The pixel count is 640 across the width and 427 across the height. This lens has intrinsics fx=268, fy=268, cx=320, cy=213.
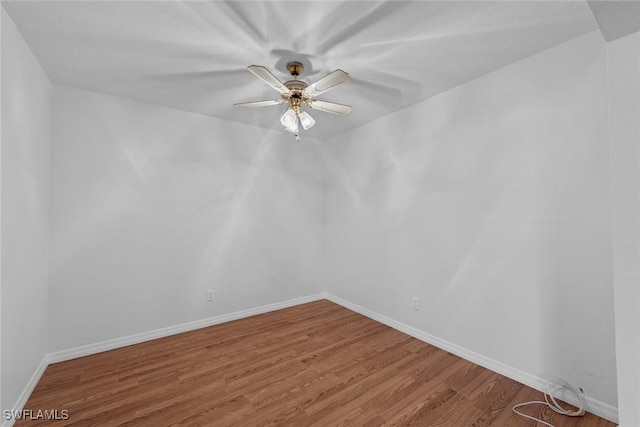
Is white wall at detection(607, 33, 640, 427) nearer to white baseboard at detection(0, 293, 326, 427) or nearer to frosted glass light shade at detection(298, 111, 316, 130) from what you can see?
frosted glass light shade at detection(298, 111, 316, 130)

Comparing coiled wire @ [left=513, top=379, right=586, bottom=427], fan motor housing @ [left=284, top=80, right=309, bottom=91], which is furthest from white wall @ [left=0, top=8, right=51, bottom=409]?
coiled wire @ [left=513, top=379, right=586, bottom=427]

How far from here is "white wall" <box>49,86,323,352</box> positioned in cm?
238

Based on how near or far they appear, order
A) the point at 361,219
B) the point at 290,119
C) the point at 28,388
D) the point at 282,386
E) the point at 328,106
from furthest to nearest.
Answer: the point at 361,219, the point at 328,106, the point at 290,119, the point at 282,386, the point at 28,388

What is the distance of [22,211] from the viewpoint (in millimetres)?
1762

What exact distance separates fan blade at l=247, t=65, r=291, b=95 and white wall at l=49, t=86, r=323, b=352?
1.49 m

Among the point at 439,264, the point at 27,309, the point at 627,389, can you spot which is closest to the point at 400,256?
the point at 439,264

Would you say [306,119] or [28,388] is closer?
[28,388]

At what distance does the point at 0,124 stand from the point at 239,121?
2.04 meters

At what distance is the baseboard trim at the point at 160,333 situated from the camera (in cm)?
235

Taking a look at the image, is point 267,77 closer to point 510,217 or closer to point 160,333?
point 510,217

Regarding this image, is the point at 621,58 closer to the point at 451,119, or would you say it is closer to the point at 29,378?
the point at 451,119

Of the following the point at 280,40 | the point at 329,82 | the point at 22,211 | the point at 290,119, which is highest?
the point at 280,40

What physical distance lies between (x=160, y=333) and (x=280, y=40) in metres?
2.94

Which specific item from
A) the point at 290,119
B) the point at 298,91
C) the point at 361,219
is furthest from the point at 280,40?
the point at 361,219
